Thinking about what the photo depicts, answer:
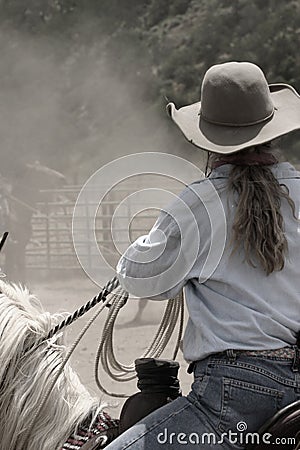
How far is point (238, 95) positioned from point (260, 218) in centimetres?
28

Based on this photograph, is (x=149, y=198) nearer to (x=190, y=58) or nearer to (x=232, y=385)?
(x=232, y=385)

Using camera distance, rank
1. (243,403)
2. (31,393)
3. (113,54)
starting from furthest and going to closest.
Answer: (113,54) → (31,393) → (243,403)

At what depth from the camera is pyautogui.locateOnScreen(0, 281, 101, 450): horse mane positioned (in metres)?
1.99

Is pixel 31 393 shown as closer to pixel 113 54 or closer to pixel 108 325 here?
pixel 108 325

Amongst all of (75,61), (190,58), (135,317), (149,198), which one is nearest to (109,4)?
(75,61)

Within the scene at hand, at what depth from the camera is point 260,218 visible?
64.6 inches

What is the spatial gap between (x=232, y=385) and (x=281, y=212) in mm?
372

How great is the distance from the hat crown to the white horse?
74cm

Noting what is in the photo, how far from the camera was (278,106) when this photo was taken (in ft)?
5.93

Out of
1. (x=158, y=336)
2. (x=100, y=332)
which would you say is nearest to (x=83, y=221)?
(x=100, y=332)

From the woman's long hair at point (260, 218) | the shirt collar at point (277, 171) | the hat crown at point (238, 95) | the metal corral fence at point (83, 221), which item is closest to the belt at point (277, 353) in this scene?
the woman's long hair at point (260, 218)

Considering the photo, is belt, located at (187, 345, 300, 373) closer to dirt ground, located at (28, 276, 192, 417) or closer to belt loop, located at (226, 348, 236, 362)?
belt loop, located at (226, 348, 236, 362)

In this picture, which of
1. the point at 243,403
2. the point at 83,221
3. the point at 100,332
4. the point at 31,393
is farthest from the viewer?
the point at 83,221

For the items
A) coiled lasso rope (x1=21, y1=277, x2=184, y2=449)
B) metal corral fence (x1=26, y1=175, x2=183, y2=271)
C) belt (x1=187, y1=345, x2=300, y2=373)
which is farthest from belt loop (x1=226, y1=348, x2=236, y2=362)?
metal corral fence (x1=26, y1=175, x2=183, y2=271)
